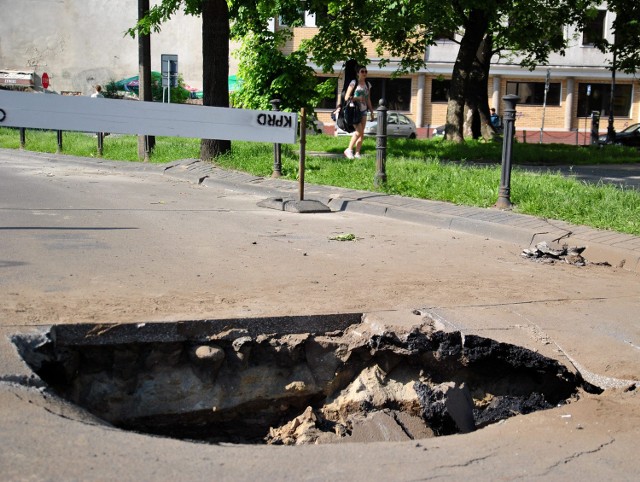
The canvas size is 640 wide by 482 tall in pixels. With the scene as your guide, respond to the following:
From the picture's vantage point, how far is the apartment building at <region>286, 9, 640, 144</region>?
45406 mm

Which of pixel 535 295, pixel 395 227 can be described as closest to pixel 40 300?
pixel 535 295

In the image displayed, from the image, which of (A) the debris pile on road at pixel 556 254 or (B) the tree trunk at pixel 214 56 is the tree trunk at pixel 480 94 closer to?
(B) the tree trunk at pixel 214 56

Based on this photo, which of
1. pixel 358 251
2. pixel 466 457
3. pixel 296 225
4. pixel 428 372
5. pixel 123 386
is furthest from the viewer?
pixel 296 225

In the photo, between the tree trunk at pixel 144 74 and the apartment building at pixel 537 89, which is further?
the apartment building at pixel 537 89

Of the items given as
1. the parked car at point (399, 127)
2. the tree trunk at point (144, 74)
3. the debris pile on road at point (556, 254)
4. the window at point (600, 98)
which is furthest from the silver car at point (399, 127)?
the debris pile on road at point (556, 254)

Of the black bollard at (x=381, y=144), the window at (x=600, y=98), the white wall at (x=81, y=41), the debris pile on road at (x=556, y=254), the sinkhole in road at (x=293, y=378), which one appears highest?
the white wall at (x=81, y=41)

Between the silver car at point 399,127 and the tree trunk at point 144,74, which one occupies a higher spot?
the tree trunk at point 144,74

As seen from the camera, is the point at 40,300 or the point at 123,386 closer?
the point at 123,386

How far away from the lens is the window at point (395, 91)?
152 ft

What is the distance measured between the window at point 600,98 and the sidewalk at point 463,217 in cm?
3875

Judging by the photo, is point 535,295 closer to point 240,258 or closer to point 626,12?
point 240,258

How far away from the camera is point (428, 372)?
4.88 metres

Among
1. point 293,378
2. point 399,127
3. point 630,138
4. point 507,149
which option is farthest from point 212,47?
point 630,138

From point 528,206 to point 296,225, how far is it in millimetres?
2686
